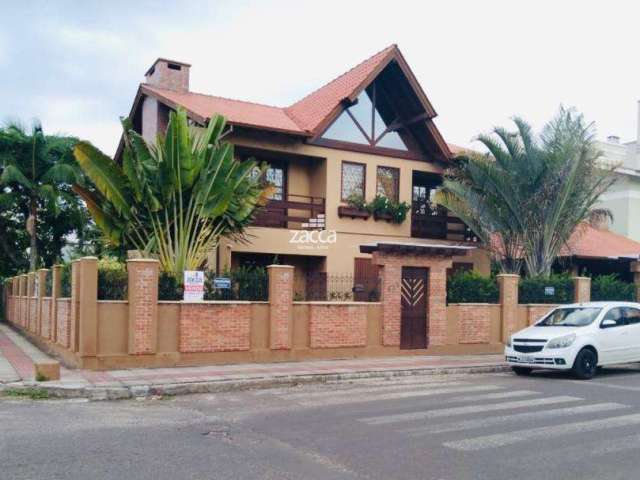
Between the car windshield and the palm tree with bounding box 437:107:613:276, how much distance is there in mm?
5577

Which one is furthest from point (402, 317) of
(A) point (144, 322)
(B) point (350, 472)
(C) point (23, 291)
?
(C) point (23, 291)

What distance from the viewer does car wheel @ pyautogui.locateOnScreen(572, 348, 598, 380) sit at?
1491 cm

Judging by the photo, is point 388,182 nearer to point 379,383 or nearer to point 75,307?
point 379,383

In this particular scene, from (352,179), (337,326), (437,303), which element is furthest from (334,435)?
(352,179)

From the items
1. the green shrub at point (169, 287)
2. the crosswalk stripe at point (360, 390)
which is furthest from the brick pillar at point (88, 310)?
the crosswalk stripe at point (360, 390)

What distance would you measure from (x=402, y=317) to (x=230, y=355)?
4798mm

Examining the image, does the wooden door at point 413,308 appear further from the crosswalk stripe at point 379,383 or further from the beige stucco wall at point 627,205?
the beige stucco wall at point 627,205

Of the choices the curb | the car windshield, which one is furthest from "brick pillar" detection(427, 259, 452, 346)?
the curb

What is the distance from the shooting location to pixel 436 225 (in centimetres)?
2534

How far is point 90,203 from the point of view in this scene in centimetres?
1714

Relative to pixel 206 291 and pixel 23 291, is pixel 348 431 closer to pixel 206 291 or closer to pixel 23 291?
pixel 206 291

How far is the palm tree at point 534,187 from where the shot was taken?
2183 cm

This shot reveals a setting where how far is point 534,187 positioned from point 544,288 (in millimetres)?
3222

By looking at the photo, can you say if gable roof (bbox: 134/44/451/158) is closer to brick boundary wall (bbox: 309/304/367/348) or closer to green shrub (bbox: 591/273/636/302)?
green shrub (bbox: 591/273/636/302)
